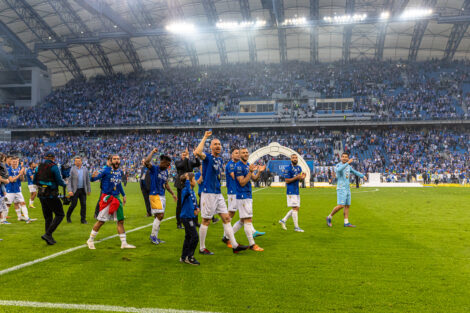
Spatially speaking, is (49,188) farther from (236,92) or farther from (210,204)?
(236,92)

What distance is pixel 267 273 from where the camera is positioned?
19.1 ft

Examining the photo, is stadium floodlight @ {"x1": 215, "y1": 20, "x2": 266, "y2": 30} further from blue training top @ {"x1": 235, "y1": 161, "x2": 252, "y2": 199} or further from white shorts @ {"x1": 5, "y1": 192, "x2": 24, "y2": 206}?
blue training top @ {"x1": 235, "y1": 161, "x2": 252, "y2": 199}

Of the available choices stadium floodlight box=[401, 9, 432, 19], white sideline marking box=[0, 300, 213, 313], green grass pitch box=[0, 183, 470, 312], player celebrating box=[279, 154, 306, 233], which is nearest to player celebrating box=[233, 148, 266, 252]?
green grass pitch box=[0, 183, 470, 312]

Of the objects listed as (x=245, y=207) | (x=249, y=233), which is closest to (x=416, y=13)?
(x=245, y=207)

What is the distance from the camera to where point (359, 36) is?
5184 centimetres

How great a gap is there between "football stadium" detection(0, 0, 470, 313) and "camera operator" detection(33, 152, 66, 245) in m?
0.03

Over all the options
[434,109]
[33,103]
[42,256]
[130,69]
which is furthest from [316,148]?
[33,103]

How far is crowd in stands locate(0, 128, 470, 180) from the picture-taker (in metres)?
41.0

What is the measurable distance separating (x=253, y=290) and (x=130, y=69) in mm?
63531

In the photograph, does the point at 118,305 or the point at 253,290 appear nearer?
the point at 118,305

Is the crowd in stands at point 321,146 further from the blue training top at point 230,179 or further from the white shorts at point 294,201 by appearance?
the blue training top at point 230,179

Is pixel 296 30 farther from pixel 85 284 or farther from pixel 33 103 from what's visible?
pixel 85 284

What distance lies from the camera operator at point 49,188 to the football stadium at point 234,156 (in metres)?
0.03

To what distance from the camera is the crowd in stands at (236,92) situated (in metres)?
49.9
